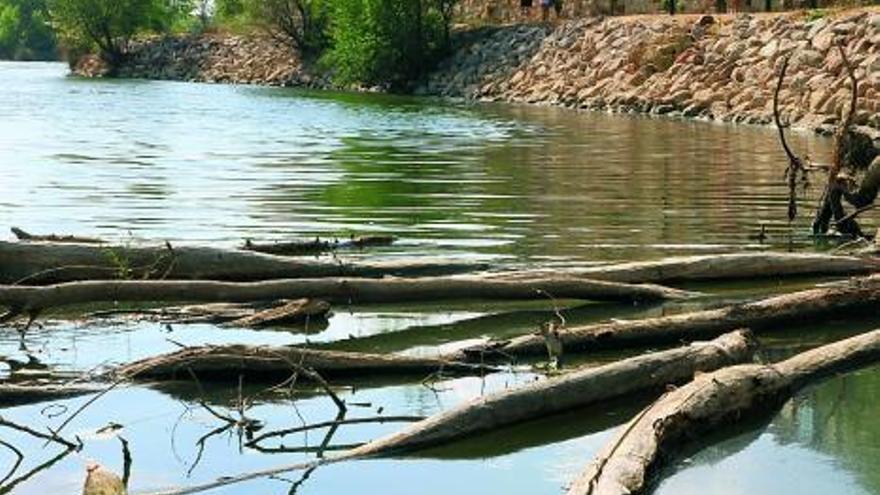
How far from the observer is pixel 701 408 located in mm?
7488

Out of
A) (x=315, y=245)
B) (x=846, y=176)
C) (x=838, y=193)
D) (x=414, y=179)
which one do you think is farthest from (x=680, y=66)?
(x=315, y=245)

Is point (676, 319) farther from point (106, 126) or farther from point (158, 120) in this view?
point (158, 120)

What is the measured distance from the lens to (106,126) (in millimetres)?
36312

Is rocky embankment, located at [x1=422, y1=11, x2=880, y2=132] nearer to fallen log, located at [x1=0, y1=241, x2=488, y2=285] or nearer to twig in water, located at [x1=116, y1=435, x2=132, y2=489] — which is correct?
fallen log, located at [x1=0, y1=241, x2=488, y2=285]

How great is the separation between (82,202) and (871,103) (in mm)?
20957

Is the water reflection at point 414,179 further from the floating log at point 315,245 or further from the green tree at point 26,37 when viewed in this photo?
the green tree at point 26,37

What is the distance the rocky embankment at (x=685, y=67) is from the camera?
121 ft

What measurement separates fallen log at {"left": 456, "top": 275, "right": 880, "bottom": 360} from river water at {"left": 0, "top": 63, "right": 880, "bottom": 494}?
174 millimetres

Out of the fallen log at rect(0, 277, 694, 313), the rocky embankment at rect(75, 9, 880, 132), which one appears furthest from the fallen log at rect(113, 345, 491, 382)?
the rocky embankment at rect(75, 9, 880, 132)

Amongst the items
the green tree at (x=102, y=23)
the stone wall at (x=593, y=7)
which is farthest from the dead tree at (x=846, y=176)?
the green tree at (x=102, y=23)

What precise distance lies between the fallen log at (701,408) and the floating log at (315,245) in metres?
4.45

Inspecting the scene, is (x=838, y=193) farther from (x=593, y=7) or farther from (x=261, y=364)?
(x=593, y=7)

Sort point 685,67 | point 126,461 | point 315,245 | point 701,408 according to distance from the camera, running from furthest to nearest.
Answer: point 685,67, point 315,245, point 701,408, point 126,461

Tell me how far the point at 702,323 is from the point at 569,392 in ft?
6.14
